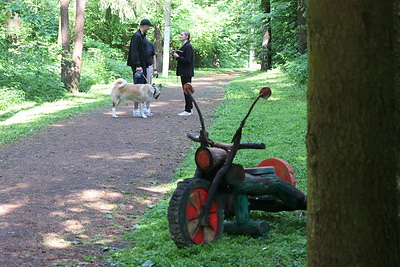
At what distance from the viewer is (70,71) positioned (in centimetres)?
2209

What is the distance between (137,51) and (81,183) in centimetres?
680

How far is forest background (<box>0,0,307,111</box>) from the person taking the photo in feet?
64.9

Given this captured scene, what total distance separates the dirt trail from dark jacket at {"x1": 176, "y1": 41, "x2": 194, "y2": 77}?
1229mm

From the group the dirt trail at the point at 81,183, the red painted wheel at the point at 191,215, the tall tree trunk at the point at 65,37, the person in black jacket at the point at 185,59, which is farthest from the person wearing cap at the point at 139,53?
the red painted wheel at the point at 191,215

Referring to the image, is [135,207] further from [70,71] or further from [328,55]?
[70,71]

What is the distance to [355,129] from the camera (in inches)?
114

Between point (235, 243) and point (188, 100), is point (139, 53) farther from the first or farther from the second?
point (235, 243)

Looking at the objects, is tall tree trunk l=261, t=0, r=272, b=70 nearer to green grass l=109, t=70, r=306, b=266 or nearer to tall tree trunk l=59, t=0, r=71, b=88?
tall tree trunk l=59, t=0, r=71, b=88

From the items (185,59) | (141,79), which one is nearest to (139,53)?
(141,79)

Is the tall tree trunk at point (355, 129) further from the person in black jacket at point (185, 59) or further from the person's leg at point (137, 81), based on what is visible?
the person's leg at point (137, 81)

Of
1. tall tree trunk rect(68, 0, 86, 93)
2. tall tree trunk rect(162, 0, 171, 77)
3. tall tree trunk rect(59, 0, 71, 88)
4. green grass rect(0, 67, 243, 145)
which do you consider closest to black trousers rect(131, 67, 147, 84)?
green grass rect(0, 67, 243, 145)

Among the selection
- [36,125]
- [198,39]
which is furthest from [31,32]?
[198,39]

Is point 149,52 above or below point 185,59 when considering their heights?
above

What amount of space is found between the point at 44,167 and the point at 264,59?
102 feet
